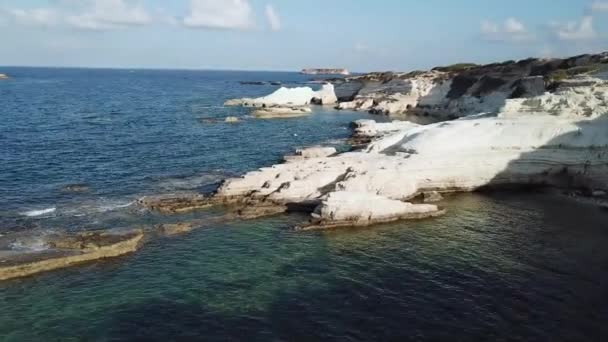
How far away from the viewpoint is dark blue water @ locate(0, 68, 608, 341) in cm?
2353

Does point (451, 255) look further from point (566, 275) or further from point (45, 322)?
point (45, 322)

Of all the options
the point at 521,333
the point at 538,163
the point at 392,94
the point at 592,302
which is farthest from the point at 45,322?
the point at 392,94

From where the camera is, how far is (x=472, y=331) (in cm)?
2344

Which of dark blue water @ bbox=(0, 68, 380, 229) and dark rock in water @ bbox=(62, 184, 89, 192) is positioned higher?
dark blue water @ bbox=(0, 68, 380, 229)

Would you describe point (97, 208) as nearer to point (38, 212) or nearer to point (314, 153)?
point (38, 212)

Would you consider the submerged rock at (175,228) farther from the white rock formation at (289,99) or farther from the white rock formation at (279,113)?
the white rock formation at (289,99)

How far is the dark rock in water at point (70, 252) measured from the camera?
28.4 meters

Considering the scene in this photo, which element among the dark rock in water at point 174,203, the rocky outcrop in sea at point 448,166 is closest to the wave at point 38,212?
the dark rock in water at point 174,203

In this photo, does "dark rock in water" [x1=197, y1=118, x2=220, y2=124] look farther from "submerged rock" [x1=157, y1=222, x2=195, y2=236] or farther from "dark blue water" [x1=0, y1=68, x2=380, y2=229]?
"submerged rock" [x1=157, y1=222, x2=195, y2=236]

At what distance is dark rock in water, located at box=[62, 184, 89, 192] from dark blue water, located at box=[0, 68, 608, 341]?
0.71 metres

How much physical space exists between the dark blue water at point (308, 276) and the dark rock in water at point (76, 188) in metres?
0.71

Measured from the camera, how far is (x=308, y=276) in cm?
2895

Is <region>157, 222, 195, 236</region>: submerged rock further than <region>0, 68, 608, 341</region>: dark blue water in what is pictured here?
Yes

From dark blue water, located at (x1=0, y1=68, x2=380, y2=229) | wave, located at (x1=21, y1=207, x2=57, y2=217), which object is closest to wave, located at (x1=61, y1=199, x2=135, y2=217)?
dark blue water, located at (x1=0, y1=68, x2=380, y2=229)
